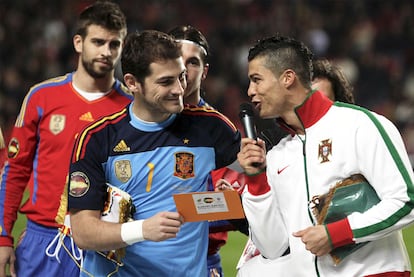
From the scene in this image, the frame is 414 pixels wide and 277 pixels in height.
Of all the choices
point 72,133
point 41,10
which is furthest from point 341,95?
point 41,10

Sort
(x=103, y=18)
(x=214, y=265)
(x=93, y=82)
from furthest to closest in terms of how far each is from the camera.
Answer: (x=103, y=18), (x=93, y=82), (x=214, y=265)

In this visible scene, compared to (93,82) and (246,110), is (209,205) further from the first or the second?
(93,82)

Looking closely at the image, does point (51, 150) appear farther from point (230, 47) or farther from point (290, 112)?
point (230, 47)

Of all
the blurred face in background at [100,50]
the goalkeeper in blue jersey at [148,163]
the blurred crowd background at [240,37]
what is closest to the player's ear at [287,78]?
the goalkeeper in blue jersey at [148,163]

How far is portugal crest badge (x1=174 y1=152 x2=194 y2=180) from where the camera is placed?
430 centimetres

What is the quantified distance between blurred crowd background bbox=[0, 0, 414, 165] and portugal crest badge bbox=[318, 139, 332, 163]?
1108cm

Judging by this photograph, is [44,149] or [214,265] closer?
[214,265]

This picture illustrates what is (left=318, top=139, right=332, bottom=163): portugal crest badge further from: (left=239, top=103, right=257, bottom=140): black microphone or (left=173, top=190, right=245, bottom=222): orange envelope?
(left=173, top=190, right=245, bottom=222): orange envelope

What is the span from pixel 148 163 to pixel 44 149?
143 centimetres

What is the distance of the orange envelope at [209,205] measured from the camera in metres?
3.87

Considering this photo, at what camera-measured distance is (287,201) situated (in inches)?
158

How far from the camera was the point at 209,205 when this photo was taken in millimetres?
3908

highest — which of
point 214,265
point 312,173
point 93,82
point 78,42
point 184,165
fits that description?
point 78,42

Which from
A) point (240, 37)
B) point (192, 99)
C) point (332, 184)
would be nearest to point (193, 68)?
point (192, 99)
